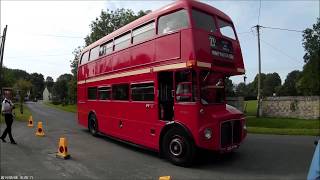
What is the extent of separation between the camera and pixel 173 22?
11.0 meters

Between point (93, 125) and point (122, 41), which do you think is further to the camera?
point (93, 125)

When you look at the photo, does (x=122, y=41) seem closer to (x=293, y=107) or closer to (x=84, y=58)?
(x=84, y=58)

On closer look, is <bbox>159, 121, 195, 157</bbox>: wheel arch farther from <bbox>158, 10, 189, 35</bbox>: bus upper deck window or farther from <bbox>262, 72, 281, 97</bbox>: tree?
<bbox>262, 72, 281, 97</bbox>: tree

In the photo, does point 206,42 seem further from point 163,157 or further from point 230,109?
point 163,157

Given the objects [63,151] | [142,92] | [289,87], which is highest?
[289,87]

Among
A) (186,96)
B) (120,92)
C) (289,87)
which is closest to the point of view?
(186,96)

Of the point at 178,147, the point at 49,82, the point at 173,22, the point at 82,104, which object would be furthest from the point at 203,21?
the point at 49,82

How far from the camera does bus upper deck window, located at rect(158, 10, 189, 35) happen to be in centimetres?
1055

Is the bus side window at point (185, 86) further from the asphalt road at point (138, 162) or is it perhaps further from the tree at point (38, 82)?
the tree at point (38, 82)

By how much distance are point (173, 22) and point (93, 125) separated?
7.85m

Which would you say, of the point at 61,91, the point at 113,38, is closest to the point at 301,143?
the point at 113,38

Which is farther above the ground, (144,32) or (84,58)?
(144,32)

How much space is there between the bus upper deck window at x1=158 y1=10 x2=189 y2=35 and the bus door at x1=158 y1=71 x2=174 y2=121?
128 cm

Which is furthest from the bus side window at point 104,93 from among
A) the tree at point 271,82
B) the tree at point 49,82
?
the tree at point 49,82
